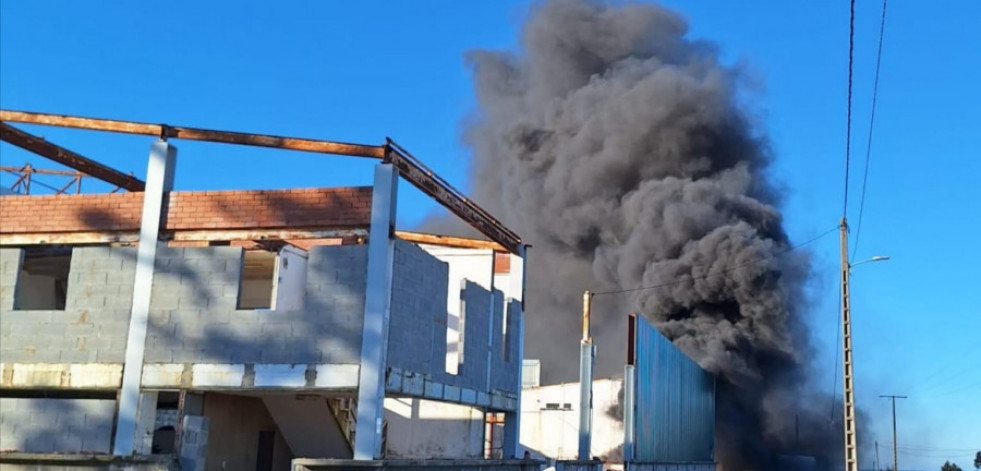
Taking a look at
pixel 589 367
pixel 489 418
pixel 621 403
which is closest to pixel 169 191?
pixel 589 367

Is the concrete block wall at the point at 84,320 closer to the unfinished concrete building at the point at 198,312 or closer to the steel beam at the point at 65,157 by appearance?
the unfinished concrete building at the point at 198,312

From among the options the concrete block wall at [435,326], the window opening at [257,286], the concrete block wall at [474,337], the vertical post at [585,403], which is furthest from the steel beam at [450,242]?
the vertical post at [585,403]

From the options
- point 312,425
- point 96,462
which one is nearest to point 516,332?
point 312,425

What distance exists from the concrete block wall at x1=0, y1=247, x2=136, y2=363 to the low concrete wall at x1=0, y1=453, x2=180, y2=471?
1414 millimetres

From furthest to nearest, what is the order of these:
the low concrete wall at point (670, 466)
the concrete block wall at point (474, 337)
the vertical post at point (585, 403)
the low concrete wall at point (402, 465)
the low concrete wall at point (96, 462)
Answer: the low concrete wall at point (670, 466)
the vertical post at point (585, 403)
the concrete block wall at point (474, 337)
the low concrete wall at point (96, 462)
the low concrete wall at point (402, 465)

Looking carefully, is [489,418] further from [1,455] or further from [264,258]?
[1,455]

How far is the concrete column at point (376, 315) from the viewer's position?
12.7m

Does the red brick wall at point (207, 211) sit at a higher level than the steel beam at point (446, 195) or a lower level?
lower

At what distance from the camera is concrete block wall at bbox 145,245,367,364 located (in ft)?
43.2

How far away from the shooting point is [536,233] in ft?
150

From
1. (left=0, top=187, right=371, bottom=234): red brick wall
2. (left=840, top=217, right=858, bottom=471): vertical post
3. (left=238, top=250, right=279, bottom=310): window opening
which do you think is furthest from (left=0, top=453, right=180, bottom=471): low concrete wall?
(left=840, top=217, right=858, bottom=471): vertical post

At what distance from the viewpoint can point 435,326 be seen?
590 inches

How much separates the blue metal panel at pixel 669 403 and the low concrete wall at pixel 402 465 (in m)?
8.76

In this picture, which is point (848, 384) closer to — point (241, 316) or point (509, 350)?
point (509, 350)
